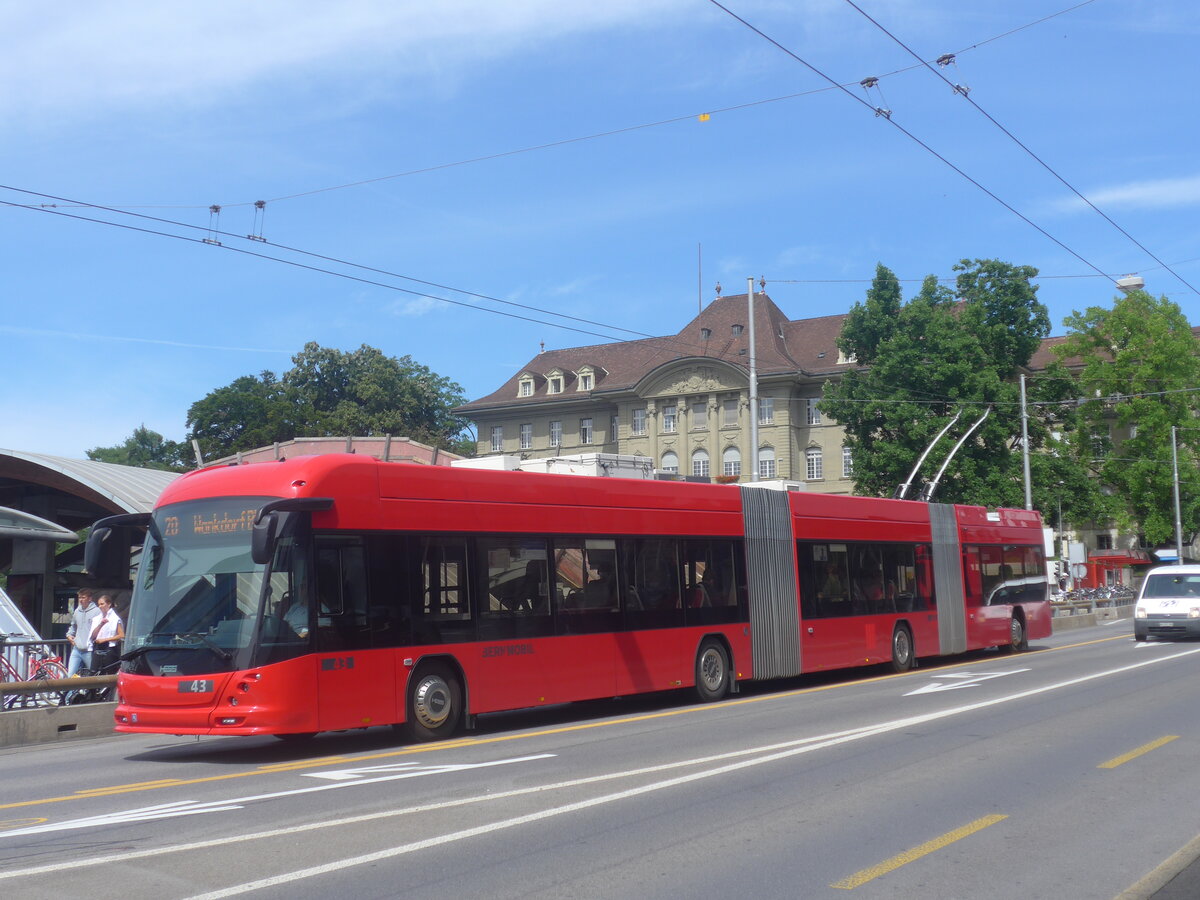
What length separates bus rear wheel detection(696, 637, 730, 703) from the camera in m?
17.7

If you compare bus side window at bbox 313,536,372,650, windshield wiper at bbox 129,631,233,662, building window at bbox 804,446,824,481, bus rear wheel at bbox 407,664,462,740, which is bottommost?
bus rear wheel at bbox 407,664,462,740

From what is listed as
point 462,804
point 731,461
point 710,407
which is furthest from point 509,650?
point 710,407

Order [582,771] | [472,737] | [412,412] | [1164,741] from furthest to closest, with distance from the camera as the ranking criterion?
[412,412]
[472,737]
[1164,741]
[582,771]

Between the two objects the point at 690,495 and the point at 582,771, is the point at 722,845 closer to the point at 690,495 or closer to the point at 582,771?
the point at 582,771

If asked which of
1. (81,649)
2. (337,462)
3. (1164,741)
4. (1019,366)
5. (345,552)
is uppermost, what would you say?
(1019,366)

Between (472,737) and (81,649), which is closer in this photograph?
(472,737)

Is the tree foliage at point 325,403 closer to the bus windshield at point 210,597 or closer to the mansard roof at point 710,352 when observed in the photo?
the mansard roof at point 710,352

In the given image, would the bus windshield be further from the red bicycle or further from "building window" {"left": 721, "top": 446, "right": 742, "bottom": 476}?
"building window" {"left": 721, "top": 446, "right": 742, "bottom": 476}

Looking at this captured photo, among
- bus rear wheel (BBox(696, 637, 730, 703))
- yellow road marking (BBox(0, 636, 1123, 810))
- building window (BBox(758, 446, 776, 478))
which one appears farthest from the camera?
building window (BBox(758, 446, 776, 478))

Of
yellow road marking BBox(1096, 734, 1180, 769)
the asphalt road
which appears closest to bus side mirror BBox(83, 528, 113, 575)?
the asphalt road

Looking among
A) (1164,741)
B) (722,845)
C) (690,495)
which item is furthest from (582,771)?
(690,495)

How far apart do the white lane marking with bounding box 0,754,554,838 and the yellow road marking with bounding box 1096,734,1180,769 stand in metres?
5.31

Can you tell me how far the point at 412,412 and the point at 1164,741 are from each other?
71.7 metres

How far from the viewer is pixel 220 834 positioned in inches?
308
